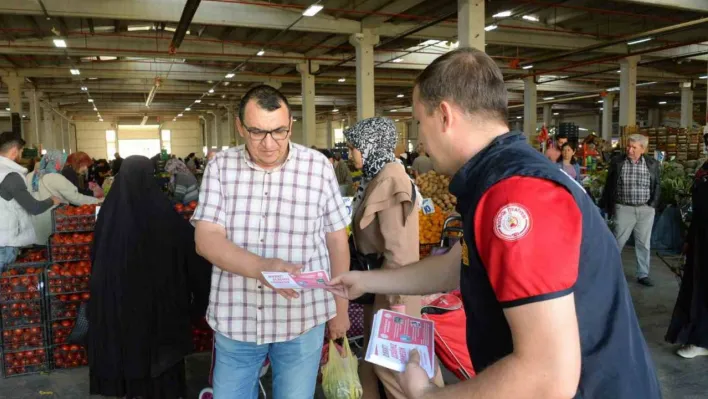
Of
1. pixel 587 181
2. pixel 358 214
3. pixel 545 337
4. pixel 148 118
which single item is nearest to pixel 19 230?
pixel 358 214

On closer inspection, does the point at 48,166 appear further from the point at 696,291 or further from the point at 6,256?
the point at 696,291

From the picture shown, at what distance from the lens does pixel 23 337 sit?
13.9ft

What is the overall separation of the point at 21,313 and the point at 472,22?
28.0ft

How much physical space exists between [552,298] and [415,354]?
1.45ft

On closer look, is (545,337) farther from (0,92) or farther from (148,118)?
(148,118)

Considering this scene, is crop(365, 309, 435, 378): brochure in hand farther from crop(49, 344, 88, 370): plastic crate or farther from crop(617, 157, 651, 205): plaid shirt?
crop(617, 157, 651, 205): plaid shirt

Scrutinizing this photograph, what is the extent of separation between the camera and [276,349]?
2148mm

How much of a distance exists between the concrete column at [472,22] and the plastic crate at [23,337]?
8.29 meters

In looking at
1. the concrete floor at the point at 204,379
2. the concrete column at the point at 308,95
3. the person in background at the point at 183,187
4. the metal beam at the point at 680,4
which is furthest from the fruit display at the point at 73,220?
the concrete column at the point at 308,95

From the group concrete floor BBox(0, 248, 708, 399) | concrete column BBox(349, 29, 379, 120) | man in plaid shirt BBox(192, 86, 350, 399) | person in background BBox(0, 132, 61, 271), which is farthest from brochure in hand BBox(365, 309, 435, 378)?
concrete column BBox(349, 29, 379, 120)

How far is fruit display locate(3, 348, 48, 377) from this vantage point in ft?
13.9

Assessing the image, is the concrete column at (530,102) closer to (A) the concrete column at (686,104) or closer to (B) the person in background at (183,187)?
(A) the concrete column at (686,104)

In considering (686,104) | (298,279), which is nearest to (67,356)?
(298,279)

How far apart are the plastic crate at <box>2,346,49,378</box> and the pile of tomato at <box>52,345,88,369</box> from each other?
2.7 inches
